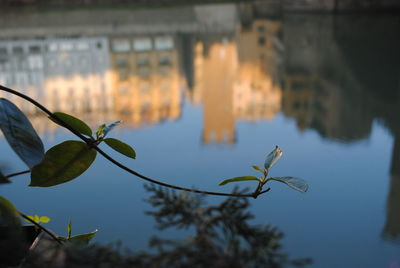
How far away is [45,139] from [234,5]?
9.83 meters

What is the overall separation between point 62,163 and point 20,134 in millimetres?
62

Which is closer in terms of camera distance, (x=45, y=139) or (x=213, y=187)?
(x=213, y=187)

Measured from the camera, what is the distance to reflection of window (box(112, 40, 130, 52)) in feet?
25.0

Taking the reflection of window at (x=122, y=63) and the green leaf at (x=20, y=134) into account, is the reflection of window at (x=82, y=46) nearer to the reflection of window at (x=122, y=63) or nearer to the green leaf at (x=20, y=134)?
the reflection of window at (x=122, y=63)

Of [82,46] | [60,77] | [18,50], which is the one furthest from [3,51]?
[60,77]

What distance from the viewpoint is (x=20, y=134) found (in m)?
0.27

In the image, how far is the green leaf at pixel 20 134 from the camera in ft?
0.87

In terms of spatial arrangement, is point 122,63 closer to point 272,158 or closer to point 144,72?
point 144,72

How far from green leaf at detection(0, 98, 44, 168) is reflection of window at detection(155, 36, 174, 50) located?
7406mm

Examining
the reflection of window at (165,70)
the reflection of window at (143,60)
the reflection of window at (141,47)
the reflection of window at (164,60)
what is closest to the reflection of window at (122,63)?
the reflection of window at (143,60)

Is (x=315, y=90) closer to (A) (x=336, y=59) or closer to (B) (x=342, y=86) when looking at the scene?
(B) (x=342, y=86)

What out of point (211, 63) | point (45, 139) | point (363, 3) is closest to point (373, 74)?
point (211, 63)

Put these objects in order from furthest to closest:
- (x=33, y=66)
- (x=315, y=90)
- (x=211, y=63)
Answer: (x=211, y=63), (x=33, y=66), (x=315, y=90)

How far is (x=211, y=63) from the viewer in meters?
6.10
